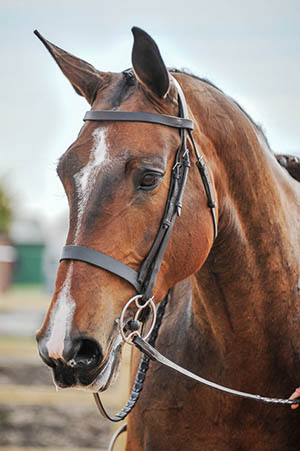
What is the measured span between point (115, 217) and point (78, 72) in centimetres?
81

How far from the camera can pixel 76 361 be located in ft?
6.84

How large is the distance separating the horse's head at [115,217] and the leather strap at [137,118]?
20mm

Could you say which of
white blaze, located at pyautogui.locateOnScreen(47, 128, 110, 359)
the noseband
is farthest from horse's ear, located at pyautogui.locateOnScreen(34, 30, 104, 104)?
white blaze, located at pyautogui.locateOnScreen(47, 128, 110, 359)

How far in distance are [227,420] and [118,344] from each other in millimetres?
813

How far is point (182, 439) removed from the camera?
9.16 feet

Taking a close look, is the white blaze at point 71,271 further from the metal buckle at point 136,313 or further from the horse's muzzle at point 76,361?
the metal buckle at point 136,313

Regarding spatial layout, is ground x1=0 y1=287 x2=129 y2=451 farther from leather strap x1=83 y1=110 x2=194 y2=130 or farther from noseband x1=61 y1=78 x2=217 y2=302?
leather strap x1=83 y1=110 x2=194 y2=130

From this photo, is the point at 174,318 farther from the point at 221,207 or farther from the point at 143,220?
the point at 143,220

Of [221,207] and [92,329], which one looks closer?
[92,329]

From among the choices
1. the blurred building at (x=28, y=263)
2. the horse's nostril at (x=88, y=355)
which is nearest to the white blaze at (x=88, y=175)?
the horse's nostril at (x=88, y=355)

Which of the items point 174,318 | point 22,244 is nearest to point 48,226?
point 22,244

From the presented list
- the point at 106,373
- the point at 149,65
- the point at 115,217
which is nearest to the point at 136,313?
the point at 106,373

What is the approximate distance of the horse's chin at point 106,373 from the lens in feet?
7.07

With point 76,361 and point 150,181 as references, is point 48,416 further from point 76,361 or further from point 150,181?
point 150,181
